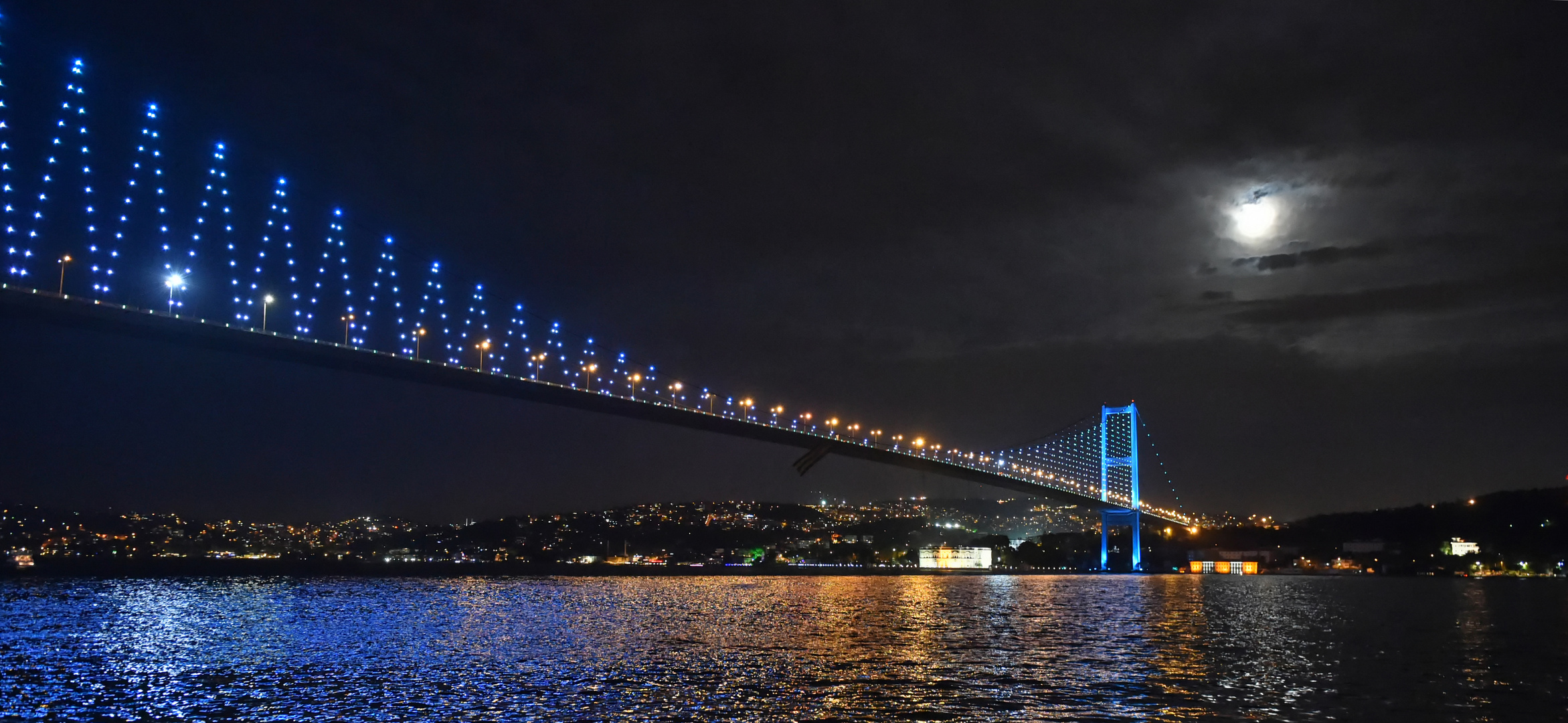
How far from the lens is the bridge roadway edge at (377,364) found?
101 feet

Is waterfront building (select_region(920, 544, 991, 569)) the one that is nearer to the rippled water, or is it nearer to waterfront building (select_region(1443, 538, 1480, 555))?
waterfront building (select_region(1443, 538, 1480, 555))

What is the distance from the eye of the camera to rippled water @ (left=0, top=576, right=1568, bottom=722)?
14188 millimetres

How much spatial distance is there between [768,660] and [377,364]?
27.1 metres

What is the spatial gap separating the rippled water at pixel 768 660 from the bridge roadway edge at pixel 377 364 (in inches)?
319

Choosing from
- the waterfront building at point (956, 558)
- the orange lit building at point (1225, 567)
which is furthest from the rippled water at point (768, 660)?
the orange lit building at point (1225, 567)

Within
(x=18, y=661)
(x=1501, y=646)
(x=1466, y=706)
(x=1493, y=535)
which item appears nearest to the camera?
(x=1466, y=706)

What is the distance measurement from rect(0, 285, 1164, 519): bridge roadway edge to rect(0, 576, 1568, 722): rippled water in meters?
8.10

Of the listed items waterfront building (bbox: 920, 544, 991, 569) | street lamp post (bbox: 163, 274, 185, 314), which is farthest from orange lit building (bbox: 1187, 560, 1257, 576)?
street lamp post (bbox: 163, 274, 185, 314)

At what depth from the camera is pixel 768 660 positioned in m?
19.3

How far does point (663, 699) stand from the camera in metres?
14.7

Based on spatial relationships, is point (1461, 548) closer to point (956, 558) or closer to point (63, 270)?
point (956, 558)

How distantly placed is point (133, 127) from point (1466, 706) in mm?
36368

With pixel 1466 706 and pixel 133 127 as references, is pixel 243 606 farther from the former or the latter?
pixel 1466 706

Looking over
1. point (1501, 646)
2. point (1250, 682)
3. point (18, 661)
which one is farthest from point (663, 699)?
point (1501, 646)
